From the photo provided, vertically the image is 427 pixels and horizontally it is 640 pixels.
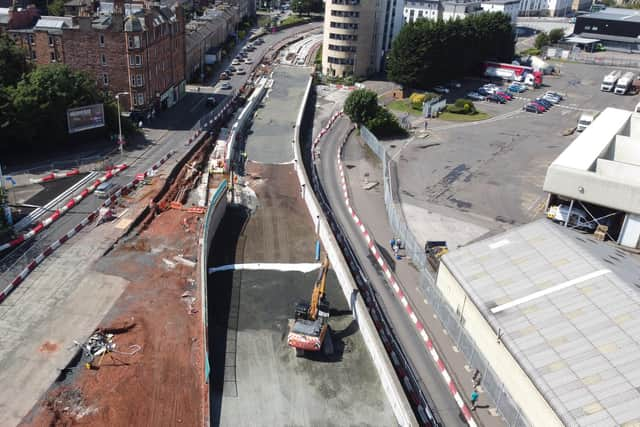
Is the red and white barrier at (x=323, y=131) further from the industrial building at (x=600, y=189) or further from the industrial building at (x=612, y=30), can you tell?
the industrial building at (x=612, y=30)

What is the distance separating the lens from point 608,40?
151 metres

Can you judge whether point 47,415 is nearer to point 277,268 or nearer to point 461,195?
point 277,268

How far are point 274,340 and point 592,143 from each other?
42.5m

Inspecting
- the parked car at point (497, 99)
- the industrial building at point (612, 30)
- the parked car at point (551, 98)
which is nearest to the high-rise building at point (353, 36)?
the parked car at point (497, 99)

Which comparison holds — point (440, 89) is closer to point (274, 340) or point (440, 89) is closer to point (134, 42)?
point (134, 42)

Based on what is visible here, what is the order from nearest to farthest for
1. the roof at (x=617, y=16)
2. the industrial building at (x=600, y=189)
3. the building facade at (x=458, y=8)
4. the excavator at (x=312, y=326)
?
the excavator at (x=312, y=326), the industrial building at (x=600, y=189), the building facade at (x=458, y=8), the roof at (x=617, y=16)

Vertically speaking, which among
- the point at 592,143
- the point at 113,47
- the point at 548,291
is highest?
the point at 113,47

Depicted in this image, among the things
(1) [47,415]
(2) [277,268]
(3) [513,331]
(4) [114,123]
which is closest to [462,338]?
(3) [513,331]

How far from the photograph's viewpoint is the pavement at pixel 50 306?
95.0ft

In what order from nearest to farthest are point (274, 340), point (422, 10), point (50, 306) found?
point (274, 340) → point (50, 306) → point (422, 10)

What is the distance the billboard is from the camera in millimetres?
59031

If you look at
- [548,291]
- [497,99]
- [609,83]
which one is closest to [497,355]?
[548,291]

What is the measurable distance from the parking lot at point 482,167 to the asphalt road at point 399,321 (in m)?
6.06

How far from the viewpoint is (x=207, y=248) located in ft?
135
